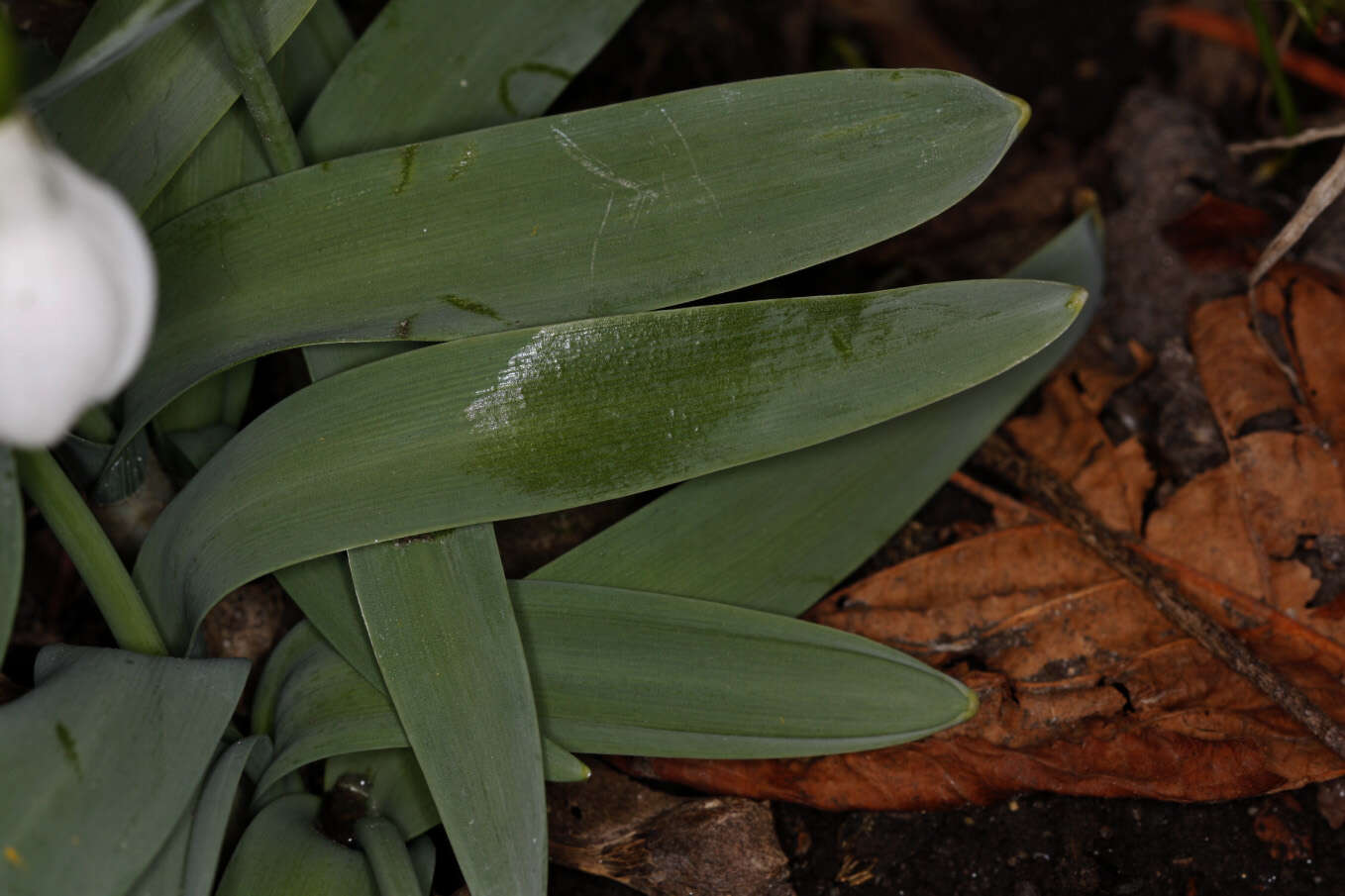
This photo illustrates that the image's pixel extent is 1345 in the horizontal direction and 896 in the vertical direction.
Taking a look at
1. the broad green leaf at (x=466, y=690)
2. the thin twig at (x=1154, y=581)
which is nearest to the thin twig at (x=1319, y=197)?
the thin twig at (x=1154, y=581)

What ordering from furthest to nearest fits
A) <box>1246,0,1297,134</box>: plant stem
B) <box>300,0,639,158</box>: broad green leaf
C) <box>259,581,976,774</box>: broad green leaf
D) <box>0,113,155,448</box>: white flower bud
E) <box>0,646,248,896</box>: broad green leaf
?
<box>1246,0,1297,134</box>: plant stem → <box>300,0,639,158</box>: broad green leaf → <box>259,581,976,774</box>: broad green leaf → <box>0,646,248,896</box>: broad green leaf → <box>0,113,155,448</box>: white flower bud

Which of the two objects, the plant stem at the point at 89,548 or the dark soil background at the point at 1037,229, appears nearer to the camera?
the plant stem at the point at 89,548

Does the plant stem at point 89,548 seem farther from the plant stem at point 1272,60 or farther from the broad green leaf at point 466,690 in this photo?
the plant stem at point 1272,60

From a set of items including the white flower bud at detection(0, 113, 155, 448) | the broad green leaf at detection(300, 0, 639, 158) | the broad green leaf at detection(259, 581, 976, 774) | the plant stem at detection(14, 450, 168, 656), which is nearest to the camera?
the white flower bud at detection(0, 113, 155, 448)

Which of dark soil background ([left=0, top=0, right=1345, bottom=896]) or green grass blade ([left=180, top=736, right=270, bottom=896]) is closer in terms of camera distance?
green grass blade ([left=180, top=736, right=270, bottom=896])

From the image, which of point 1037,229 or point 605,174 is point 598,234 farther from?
point 1037,229

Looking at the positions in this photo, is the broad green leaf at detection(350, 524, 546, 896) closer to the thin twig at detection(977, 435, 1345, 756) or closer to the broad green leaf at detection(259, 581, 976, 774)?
the broad green leaf at detection(259, 581, 976, 774)

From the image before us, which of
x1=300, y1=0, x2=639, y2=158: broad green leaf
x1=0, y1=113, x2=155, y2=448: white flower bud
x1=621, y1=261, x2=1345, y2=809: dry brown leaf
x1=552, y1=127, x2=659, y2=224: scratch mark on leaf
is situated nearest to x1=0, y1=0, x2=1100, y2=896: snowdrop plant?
x1=552, y1=127, x2=659, y2=224: scratch mark on leaf
